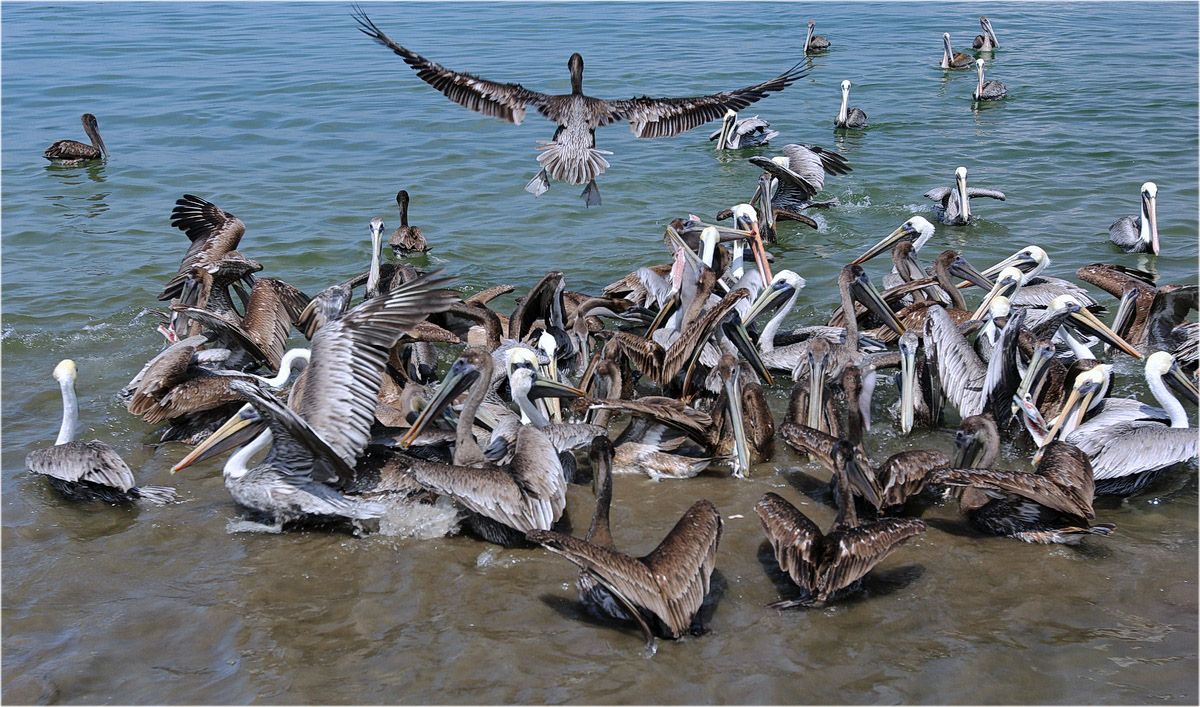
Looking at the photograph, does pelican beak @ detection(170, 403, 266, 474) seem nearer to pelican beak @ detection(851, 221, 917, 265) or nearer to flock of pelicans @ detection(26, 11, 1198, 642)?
flock of pelicans @ detection(26, 11, 1198, 642)

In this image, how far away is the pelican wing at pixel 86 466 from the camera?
5.12m

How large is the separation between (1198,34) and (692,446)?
19.0 m

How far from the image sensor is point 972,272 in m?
7.54

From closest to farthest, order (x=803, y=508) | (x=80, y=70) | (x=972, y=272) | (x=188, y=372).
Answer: (x=803, y=508) < (x=188, y=372) < (x=972, y=272) < (x=80, y=70)

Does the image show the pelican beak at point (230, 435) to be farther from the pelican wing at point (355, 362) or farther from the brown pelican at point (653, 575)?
the brown pelican at point (653, 575)

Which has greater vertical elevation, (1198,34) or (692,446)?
(1198,34)

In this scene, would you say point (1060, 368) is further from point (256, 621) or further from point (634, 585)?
point (256, 621)

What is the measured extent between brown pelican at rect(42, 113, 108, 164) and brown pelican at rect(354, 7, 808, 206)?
6.20 metres

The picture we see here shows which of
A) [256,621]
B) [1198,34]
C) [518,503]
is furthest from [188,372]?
[1198,34]

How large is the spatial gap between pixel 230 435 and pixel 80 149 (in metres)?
9.57

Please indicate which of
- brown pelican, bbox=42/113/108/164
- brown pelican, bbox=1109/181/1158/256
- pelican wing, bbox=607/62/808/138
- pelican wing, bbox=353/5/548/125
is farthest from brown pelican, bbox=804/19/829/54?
brown pelican, bbox=42/113/108/164

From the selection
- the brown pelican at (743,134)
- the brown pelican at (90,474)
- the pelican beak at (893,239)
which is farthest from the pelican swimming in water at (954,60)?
the brown pelican at (90,474)

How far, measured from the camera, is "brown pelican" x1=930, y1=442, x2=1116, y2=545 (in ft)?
14.4

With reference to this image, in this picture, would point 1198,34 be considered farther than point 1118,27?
No
